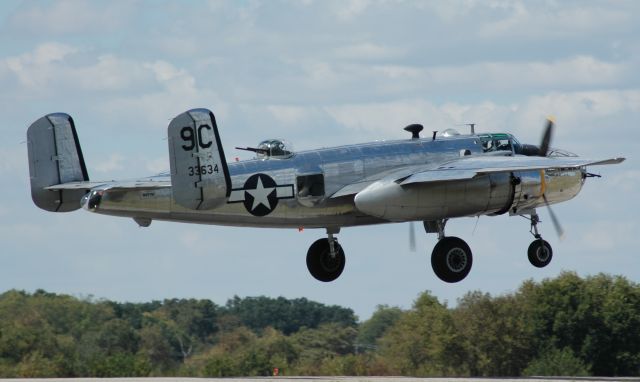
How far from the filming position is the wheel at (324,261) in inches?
1636

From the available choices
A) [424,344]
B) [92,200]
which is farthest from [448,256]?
[424,344]

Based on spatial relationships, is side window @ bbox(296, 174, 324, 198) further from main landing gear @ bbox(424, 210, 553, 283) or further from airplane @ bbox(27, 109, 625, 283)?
main landing gear @ bbox(424, 210, 553, 283)

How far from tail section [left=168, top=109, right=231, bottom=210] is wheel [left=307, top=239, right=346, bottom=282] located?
6148 millimetres

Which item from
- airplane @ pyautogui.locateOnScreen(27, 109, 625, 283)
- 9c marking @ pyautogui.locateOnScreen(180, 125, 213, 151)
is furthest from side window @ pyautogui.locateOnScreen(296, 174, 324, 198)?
9c marking @ pyautogui.locateOnScreen(180, 125, 213, 151)

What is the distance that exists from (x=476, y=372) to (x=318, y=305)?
56517 mm

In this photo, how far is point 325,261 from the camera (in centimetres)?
4156

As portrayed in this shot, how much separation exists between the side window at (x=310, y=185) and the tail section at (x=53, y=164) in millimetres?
5514

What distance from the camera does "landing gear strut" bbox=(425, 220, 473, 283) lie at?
4012 cm

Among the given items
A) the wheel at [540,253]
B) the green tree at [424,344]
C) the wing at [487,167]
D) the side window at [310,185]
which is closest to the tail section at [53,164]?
the side window at [310,185]

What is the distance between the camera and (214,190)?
36000mm

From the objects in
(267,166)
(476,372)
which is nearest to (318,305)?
(476,372)

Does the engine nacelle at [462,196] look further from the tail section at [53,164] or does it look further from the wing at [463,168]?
the tail section at [53,164]

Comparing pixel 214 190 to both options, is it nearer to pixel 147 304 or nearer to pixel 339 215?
pixel 339 215

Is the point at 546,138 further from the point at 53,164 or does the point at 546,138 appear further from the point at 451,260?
the point at 53,164
